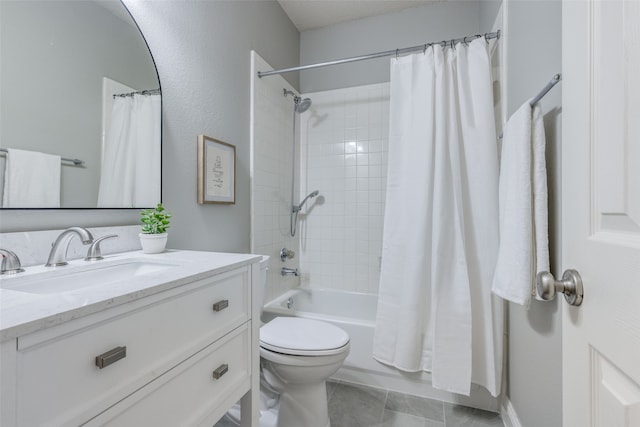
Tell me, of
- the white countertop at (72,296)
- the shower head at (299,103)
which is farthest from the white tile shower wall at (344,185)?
the white countertop at (72,296)

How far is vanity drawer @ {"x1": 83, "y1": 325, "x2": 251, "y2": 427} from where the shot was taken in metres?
0.60

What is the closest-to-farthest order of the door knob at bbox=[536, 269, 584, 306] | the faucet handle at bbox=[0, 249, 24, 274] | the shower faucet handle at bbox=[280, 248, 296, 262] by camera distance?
1. the door knob at bbox=[536, 269, 584, 306]
2. the faucet handle at bbox=[0, 249, 24, 274]
3. the shower faucet handle at bbox=[280, 248, 296, 262]

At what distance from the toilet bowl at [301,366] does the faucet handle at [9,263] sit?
91 centimetres

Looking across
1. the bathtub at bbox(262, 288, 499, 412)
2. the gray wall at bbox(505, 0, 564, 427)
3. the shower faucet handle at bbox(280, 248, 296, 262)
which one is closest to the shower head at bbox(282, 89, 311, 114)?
the shower faucet handle at bbox(280, 248, 296, 262)

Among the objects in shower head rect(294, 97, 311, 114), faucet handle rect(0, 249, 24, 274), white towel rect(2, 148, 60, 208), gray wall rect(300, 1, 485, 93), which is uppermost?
gray wall rect(300, 1, 485, 93)

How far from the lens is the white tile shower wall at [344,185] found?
7.81ft

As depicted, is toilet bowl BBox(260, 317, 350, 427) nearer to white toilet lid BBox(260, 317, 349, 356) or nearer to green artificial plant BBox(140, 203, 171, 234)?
white toilet lid BBox(260, 317, 349, 356)

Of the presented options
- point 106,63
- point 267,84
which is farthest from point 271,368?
point 267,84

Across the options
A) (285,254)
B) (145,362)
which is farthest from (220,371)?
(285,254)
